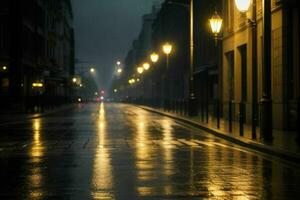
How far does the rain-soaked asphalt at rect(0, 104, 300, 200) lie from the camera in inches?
400

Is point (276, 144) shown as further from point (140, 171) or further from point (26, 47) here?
point (26, 47)

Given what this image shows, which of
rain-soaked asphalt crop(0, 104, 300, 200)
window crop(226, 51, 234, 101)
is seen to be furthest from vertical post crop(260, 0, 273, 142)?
window crop(226, 51, 234, 101)

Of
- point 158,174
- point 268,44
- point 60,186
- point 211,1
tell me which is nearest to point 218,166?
point 158,174

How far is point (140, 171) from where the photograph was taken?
1295 cm

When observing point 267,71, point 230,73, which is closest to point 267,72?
point 267,71

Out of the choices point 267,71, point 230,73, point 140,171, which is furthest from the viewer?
point 230,73

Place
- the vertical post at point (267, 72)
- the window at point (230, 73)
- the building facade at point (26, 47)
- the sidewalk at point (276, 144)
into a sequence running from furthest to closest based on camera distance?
1. the building facade at point (26, 47)
2. the window at point (230, 73)
3. the vertical post at point (267, 72)
4. the sidewalk at point (276, 144)

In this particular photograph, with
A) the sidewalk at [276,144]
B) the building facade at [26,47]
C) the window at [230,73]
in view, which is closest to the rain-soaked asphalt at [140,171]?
the sidewalk at [276,144]

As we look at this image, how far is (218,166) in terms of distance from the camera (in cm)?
1398

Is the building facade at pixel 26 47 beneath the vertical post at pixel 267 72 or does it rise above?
above

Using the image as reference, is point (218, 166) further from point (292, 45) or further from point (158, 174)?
point (292, 45)

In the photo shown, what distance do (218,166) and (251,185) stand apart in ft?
9.65

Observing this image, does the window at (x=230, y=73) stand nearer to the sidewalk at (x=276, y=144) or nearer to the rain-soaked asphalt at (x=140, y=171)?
the sidewalk at (x=276, y=144)

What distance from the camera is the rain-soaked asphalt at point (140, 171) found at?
33.3ft
